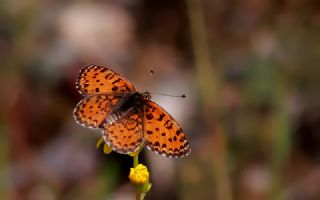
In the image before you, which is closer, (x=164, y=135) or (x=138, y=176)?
(x=164, y=135)

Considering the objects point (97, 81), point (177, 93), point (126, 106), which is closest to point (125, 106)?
point (126, 106)

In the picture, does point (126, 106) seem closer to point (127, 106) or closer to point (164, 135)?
point (127, 106)

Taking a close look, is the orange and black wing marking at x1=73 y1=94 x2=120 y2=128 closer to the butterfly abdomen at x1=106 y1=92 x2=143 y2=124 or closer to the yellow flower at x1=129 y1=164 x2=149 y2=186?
the butterfly abdomen at x1=106 y1=92 x2=143 y2=124

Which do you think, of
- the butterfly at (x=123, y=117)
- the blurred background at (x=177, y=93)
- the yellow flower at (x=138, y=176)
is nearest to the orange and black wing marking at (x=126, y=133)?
the butterfly at (x=123, y=117)

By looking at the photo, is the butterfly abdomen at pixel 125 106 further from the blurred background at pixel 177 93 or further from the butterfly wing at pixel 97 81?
the blurred background at pixel 177 93

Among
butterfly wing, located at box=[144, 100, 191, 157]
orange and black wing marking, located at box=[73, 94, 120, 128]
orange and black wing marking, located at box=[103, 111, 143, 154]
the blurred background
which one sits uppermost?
orange and black wing marking, located at box=[73, 94, 120, 128]

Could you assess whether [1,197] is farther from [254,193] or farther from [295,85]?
[295,85]

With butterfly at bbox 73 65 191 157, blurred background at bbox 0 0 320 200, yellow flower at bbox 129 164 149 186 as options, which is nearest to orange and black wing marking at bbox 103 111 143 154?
butterfly at bbox 73 65 191 157
